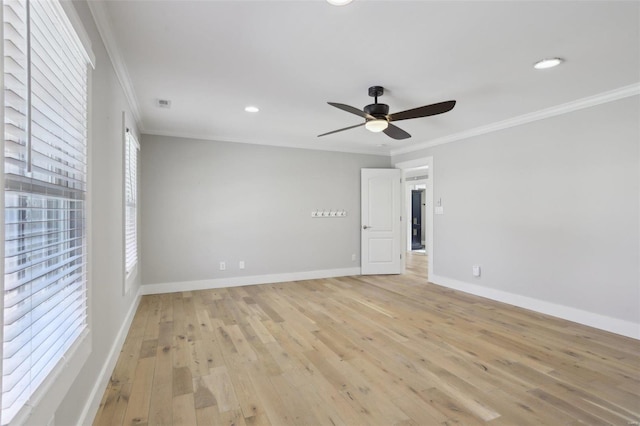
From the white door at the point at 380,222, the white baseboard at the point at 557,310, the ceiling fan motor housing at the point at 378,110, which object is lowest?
the white baseboard at the point at 557,310

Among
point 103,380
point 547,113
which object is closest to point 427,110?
point 547,113

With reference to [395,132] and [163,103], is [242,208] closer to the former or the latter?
[163,103]

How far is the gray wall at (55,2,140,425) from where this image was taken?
5.80 ft

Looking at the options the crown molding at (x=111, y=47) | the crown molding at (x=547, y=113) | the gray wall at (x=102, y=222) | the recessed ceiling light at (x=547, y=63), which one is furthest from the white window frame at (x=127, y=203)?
the crown molding at (x=547, y=113)

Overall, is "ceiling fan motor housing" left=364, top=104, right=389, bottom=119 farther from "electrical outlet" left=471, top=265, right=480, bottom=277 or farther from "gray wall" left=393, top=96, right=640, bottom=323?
"electrical outlet" left=471, top=265, right=480, bottom=277

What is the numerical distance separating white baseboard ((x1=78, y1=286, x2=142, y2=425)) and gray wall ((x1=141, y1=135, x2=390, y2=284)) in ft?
5.78

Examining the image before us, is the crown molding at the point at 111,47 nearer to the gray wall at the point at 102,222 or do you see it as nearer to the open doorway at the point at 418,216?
the gray wall at the point at 102,222

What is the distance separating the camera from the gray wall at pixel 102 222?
177cm

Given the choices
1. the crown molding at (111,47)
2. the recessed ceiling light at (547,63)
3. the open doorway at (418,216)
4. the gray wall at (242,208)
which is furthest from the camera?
the open doorway at (418,216)

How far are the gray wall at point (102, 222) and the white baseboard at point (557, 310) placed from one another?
4468mm

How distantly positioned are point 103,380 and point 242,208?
3.35 metres

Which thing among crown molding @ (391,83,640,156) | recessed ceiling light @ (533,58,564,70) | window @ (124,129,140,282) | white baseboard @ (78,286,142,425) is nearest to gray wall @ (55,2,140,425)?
white baseboard @ (78,286,142,425)

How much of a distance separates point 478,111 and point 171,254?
464cm

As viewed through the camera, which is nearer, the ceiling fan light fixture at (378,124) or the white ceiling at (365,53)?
the white ceiling at (365,53)
